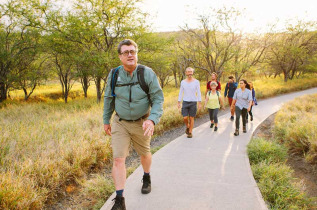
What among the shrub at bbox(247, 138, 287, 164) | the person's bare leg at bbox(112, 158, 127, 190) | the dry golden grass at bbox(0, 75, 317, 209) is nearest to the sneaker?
the person's bare leg at bbox(112, 158, 127, 190)

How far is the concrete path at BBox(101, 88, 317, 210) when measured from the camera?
8.97ft

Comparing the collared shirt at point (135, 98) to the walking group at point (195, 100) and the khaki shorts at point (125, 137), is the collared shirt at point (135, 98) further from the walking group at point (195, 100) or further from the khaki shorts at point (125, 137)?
the walking group at point (195, 100)

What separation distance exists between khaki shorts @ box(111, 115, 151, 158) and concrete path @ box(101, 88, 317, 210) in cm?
83

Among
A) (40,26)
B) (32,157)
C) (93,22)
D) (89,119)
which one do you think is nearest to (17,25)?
(40,26)

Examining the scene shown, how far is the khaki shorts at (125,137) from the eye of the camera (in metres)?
2.54

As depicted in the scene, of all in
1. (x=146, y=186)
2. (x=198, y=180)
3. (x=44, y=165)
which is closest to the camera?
(x=146, y=186)

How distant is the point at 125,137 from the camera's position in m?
2.63

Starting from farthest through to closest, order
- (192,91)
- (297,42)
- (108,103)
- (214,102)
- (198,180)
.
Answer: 1. (297,42)
2. (214,102)
3. (192,91)
4. (198,180)
5. (108,103)

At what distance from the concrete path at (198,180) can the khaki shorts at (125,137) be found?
83 cm

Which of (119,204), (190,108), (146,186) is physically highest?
(190,108)

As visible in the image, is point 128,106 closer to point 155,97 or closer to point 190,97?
point 155,97

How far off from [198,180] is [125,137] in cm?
168

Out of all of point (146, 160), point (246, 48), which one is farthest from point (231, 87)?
point (246, 48)

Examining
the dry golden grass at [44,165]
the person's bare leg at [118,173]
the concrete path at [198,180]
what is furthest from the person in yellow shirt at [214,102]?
the person's bare leg at [118,173]
